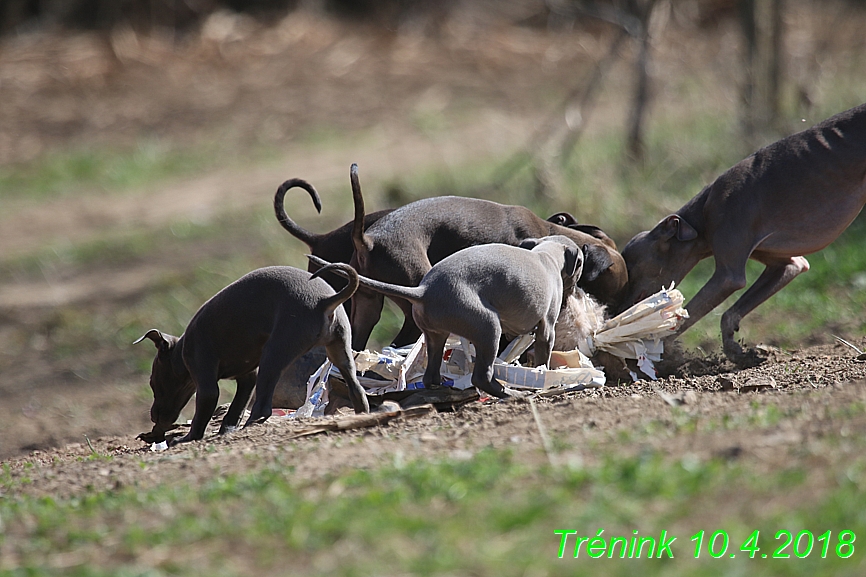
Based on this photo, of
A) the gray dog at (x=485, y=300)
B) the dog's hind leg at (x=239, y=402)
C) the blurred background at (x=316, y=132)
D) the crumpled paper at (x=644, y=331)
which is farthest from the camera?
the blurred background at (x=316, y=132)

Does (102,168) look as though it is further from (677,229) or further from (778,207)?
(778,207)

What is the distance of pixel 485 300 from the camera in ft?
17.2

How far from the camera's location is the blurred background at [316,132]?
30.7ft

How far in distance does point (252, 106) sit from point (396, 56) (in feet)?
10.4

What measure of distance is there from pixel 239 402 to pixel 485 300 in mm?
1553

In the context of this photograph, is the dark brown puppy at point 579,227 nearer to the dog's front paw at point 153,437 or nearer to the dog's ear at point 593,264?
the dog's ear at point 593,264

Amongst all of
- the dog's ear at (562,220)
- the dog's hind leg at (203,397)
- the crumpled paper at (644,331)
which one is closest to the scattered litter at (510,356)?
the crumpled paper at (644,331)

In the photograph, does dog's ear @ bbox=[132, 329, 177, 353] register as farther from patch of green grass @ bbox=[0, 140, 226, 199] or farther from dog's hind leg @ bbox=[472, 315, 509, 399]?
patch of green grass @ bbox=[0, 140, 226, 199]

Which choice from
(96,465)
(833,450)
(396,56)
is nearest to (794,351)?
(833,450)

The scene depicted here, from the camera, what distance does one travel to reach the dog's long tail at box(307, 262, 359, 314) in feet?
16.3

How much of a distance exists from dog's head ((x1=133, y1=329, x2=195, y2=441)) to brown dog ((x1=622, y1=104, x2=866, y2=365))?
2.92 metres

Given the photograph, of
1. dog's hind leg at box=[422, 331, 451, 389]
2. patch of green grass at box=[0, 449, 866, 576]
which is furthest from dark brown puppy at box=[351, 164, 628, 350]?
patch of green grass at box=[0, 449, 866, 576]

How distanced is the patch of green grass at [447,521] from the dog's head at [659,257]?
11.4 feet

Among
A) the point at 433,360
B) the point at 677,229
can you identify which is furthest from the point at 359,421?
the point at 677,229
